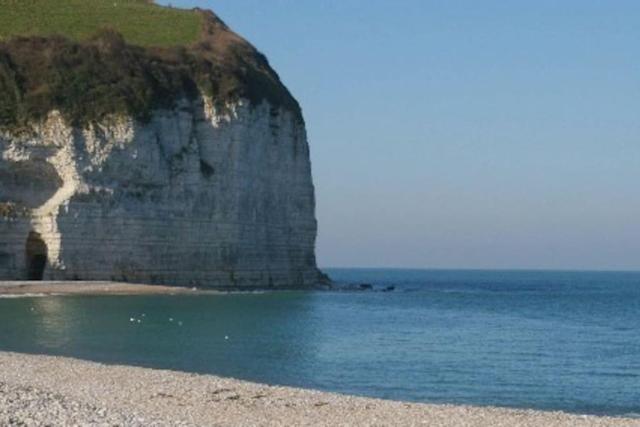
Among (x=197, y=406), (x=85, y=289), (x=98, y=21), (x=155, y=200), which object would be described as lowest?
(x=197, y=406)

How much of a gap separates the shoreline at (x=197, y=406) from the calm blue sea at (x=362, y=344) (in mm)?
2750

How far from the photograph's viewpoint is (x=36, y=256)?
59.7 m

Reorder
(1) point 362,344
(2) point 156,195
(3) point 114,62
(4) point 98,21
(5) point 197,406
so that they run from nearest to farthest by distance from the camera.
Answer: (5) point 197,406, (1) point 362,344, (2) point 156,195, (3) point 114,62, (4) point 98,21

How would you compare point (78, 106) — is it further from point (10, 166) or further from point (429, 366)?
point (429, 366)

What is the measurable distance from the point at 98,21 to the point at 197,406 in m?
55.4

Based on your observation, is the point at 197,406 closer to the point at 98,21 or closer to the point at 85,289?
the point at 85,289

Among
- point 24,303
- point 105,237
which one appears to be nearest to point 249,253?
point 105,237

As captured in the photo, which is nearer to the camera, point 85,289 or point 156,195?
point 85,289

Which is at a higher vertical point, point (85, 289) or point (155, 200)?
point (155, 200)

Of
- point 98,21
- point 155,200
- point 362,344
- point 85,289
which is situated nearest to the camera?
point 362,344

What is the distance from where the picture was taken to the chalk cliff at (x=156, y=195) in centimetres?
5812

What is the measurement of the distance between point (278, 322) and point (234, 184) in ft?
72.1

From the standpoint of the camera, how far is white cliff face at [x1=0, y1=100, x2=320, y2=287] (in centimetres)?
5806

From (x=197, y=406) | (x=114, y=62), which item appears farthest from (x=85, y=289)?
(x=197, y=406)
